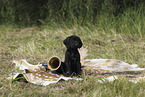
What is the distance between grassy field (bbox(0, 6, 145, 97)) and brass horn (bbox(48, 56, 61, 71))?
0.32 m

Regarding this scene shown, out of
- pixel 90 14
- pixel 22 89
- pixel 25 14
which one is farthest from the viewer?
pixel 25 14

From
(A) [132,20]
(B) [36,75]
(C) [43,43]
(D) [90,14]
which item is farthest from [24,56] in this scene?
(A) [132,20]

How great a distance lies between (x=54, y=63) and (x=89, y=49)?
1.59 m

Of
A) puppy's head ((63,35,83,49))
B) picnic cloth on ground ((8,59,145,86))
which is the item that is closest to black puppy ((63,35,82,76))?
puppy's head ((63,35,83,49))

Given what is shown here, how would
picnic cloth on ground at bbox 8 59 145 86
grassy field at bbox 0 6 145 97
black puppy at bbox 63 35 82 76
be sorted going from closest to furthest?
grassy field at bbox 0 6 145 97 → picnic cloth on ground at bbox 8 59 145 86 → black puppy at bbox 63 35 82 76

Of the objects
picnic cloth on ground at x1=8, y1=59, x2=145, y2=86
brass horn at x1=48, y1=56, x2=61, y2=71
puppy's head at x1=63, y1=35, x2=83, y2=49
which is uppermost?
puppy's head at x1=63, y1=35, x2=83, y2=49

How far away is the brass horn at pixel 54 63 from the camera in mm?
2604

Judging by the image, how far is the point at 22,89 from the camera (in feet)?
7.13

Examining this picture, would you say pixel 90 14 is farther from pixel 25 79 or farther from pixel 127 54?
pixel 25 79

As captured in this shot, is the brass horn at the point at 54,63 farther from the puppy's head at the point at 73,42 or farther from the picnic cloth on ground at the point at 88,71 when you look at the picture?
the puppy's head at the point at 73,42

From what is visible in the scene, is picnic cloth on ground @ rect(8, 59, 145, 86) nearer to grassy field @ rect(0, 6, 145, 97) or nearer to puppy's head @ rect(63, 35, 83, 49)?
Answer: grassy field @ rect(0, 6, 145, 97)

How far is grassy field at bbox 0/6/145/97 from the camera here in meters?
2.08

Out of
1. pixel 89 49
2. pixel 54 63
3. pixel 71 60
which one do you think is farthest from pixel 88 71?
pixel 89 49

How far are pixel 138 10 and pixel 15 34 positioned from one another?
11.9 ft
